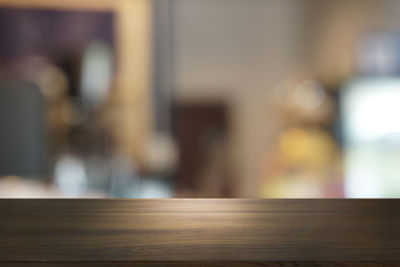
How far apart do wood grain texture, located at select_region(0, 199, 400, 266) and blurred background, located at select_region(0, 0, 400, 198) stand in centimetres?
121

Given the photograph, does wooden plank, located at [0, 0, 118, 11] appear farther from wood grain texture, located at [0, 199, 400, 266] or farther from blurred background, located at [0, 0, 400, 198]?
wood grain texture, located at [0, 199, 400, 266]

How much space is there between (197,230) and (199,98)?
10.6 feet

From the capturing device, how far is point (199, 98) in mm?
Result: 3316

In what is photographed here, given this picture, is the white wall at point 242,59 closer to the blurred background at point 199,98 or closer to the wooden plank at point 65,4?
the blurred background at point 199,98

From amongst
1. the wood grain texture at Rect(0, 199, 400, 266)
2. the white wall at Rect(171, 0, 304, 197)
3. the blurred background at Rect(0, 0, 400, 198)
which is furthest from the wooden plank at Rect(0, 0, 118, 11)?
the wood grain texture at Rect(0, 199, 400, 266)

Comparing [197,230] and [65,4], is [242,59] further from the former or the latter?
[197,230]

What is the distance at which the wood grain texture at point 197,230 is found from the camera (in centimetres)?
10

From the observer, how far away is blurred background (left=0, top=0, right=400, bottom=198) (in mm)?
1919

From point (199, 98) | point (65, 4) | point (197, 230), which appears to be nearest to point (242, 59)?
point (199, 98)

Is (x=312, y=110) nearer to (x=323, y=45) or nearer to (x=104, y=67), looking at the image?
(x=104, y=67)

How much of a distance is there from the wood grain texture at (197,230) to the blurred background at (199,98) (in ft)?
3.98

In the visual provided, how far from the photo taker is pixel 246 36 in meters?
3.24

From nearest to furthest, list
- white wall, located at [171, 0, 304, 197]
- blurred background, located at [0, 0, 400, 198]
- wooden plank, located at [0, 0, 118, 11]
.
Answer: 1. blurred background, located at [0, 0, 400, 198]
2. wooden plank, located at [0, 0, 118, 11]
3. white wall, located at [171, 0, 304, 197]

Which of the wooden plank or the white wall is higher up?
the white wall
